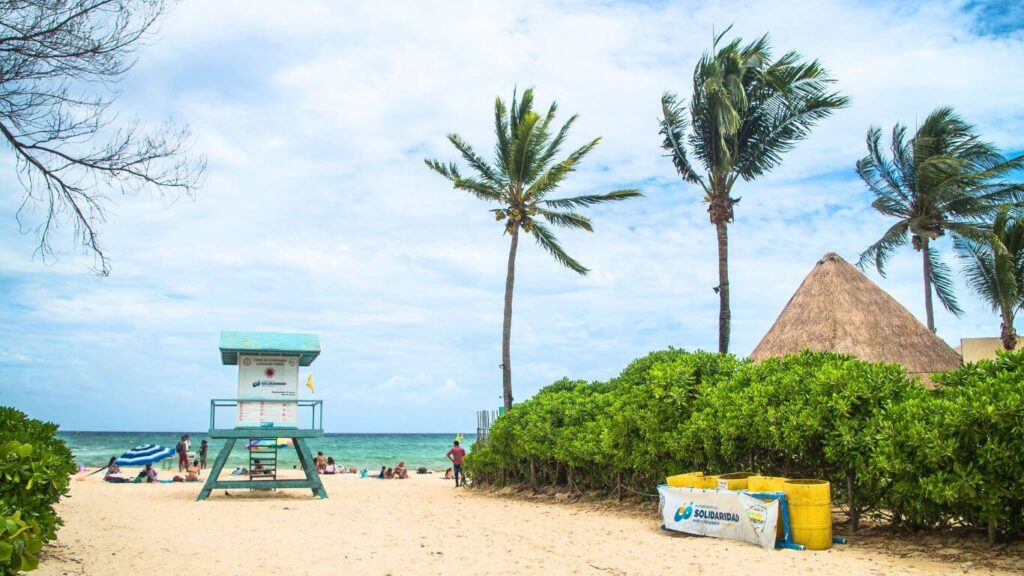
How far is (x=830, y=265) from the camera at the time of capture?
19750mm

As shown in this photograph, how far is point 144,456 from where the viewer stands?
2855cm

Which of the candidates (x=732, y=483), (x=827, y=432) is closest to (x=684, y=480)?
(x=732, y=483)

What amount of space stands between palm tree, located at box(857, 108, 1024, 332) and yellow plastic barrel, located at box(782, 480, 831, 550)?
22340 mm

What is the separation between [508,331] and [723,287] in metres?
6.19

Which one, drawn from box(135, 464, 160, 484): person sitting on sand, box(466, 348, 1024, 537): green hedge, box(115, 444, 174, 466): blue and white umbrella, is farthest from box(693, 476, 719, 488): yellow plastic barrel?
box(115, 444, 174, 466): blue and white umbrella

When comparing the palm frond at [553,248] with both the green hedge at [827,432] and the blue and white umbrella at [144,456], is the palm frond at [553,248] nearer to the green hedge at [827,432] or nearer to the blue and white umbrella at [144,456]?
the green hedge at [827,432]

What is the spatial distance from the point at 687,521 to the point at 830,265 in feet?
41.0

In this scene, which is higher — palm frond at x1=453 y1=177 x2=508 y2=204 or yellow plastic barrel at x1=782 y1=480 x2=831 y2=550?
palm frond at x1=453 y1=177 x2=508 y2=204

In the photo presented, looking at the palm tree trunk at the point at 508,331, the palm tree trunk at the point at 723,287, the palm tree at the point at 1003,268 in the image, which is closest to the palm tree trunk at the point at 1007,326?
the palm tree at the point at 1003,268

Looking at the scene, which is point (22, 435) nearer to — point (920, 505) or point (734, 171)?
point (920, 505)

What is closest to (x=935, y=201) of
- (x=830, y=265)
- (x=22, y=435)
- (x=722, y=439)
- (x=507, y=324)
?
(x=830, y=265)

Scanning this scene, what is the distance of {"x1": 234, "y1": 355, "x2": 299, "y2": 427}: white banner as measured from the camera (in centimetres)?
1600

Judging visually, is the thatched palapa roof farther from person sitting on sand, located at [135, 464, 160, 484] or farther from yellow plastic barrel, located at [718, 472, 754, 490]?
person sitting on sand, located at [135, 464, 160, 484]

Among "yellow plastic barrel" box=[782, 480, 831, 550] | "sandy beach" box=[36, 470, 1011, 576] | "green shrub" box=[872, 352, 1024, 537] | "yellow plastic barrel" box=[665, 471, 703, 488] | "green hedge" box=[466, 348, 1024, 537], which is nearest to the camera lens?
"green shrub" box=[872, 352, 1024, 537]
